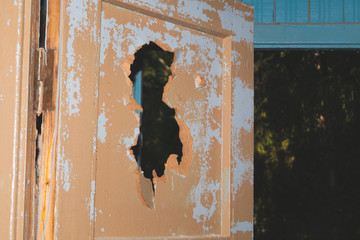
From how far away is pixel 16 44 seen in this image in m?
1.66

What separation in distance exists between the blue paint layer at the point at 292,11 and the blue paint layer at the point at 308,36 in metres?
0.03

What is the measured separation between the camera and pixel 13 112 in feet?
5.35

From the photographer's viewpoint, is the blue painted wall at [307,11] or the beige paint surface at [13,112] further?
the blue painted wall at [307,11]

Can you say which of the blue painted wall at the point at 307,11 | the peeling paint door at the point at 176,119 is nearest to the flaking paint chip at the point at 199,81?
the peeling paint door at the point at 176,119

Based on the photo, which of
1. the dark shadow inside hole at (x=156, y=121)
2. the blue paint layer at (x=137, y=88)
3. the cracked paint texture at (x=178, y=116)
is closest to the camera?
the cracked paint texture at (x=178, y=116)

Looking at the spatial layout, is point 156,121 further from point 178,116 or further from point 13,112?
point 13,112

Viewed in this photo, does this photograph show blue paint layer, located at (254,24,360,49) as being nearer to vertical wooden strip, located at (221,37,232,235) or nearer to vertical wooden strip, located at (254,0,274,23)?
vertical wooden strip, located at (254,0,274,23)

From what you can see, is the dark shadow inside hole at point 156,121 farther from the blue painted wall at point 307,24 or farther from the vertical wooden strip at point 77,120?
the vertical wooden strip at point 77,120

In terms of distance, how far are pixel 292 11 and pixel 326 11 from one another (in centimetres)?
17

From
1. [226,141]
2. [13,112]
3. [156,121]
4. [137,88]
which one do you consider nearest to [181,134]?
[226,141]

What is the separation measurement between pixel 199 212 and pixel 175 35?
693 millimetres

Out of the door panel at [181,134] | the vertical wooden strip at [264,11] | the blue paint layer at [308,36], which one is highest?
the vertical wooden strip at [264,11]

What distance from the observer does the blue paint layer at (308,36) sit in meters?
2.58

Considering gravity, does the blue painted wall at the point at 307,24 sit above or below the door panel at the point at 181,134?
above
